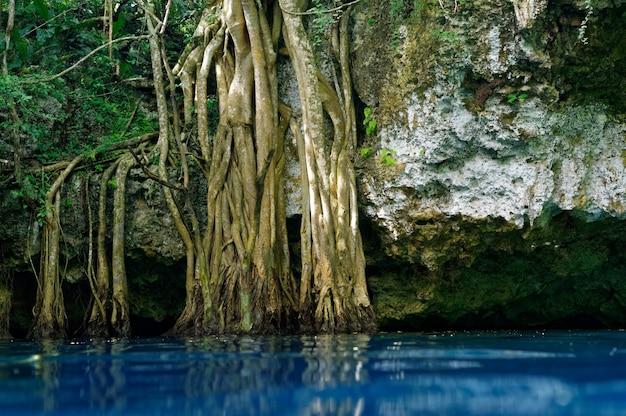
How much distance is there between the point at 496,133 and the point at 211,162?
3.02 m

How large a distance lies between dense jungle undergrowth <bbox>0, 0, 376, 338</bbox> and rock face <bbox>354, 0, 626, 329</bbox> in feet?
1.88

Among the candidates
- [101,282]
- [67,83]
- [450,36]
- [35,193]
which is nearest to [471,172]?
[450,36]

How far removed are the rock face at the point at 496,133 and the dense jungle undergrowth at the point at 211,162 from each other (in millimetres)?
574

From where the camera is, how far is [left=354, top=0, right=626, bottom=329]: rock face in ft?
20.2

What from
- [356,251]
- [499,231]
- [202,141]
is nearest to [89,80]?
[202,141]

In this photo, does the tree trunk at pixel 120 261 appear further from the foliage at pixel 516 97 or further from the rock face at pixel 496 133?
the foliage at pixel 516 97

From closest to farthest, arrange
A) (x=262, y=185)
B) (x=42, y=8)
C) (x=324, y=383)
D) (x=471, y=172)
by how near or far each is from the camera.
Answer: (x=324, y=383), (x=471, y=172), (x=262, y=185), (x=42, y=8)

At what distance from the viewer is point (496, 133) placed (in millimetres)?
6266

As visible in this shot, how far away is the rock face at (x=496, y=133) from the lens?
242 inches

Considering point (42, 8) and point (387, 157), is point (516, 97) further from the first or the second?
point (42, 8)

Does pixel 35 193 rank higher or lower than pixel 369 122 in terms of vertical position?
lower

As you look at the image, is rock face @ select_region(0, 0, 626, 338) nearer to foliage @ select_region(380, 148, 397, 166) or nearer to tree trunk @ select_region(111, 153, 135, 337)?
foliage @ select_region(380, 148, 397, 166)

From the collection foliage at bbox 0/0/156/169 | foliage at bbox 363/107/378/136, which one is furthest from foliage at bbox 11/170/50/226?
foliage at bbox 363/107/378/136

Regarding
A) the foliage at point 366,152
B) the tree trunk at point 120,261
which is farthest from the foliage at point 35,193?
the foliage at point 366,152
